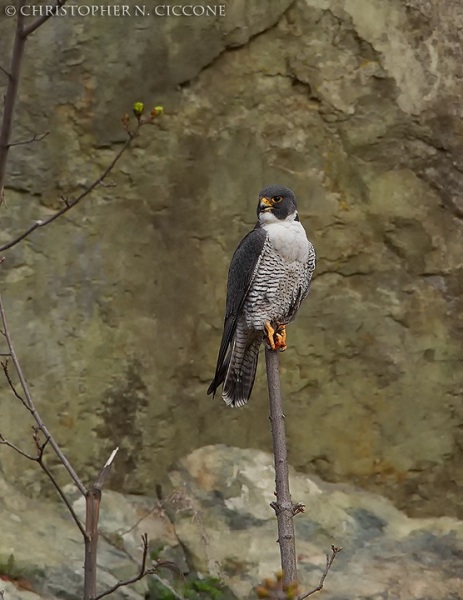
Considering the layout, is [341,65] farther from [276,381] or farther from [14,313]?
[276,381]

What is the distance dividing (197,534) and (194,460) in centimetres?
44

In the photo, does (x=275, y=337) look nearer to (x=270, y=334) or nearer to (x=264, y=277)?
(x=270, y=334)

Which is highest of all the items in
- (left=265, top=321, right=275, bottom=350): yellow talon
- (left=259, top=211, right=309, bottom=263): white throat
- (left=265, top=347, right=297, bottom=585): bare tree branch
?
(left=259, top=211, right=309, bottom=263): white throat

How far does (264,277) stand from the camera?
14.5 ft

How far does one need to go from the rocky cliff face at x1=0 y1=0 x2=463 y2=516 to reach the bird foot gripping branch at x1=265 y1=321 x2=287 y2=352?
168cm

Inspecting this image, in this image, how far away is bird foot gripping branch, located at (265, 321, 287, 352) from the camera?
386 centimetres

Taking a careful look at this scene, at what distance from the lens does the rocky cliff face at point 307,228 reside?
5.83 metres

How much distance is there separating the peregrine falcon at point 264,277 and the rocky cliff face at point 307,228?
146 centimetres

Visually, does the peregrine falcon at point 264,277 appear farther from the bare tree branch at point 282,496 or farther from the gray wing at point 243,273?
the bare tree branch at point 282,496

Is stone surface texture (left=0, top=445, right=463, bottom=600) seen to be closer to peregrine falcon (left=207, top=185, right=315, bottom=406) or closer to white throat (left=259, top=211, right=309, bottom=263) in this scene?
peregrine falcon (left=207, top=185, right=315, bottom=406)

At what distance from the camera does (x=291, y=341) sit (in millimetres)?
6008

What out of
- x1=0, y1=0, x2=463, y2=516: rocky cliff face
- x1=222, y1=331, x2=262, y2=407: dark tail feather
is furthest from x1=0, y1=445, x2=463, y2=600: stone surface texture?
x1=222, y1=331, x2=262, y2=407: dark tail feather

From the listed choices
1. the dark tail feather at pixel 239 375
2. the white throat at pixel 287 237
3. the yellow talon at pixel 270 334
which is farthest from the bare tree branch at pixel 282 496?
the white throat at pixel 287 237

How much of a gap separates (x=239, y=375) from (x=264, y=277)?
1.41 ft
